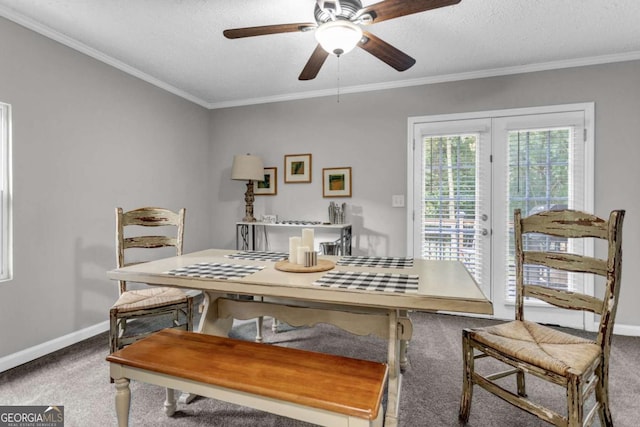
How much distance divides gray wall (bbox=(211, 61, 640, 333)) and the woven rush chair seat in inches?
73.8

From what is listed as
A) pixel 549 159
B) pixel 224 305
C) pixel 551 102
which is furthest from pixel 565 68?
pixel 224 305

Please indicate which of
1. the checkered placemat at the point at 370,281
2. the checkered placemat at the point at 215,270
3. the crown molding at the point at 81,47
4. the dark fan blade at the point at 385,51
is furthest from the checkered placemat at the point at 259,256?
the crown molding at the point at 81,47

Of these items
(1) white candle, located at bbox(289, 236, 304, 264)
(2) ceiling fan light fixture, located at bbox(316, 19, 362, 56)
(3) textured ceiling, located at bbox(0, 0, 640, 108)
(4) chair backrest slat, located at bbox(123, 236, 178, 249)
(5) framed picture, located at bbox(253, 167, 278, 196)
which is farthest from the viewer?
(5) framed picture, located at bbox(253, 167, 278, 196)

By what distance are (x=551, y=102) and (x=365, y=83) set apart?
69.8 inches

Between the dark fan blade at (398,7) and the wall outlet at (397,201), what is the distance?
2087 millimetres

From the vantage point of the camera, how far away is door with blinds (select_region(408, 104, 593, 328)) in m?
3.02

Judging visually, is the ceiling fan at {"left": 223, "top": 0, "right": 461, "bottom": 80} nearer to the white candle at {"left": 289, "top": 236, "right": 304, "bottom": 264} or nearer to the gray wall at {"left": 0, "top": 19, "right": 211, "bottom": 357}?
the white candle at {"left": 289, "top": 236, "right": 304, "bottom": 264}

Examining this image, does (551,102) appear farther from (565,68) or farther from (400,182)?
(400,182)

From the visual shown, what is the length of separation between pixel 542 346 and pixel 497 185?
203 centimetres

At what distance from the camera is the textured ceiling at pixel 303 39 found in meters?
2.19

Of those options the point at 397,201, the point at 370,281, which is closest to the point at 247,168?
the point at 397,201

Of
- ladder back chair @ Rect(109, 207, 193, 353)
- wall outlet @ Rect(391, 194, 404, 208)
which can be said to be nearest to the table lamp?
ladder back chair @ Rect(109, 207, 193, 353)

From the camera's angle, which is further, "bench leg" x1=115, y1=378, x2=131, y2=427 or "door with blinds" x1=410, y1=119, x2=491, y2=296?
"door with blinds" x1=410, y1=119, x2=491, y2=296

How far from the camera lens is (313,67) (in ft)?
7.08
